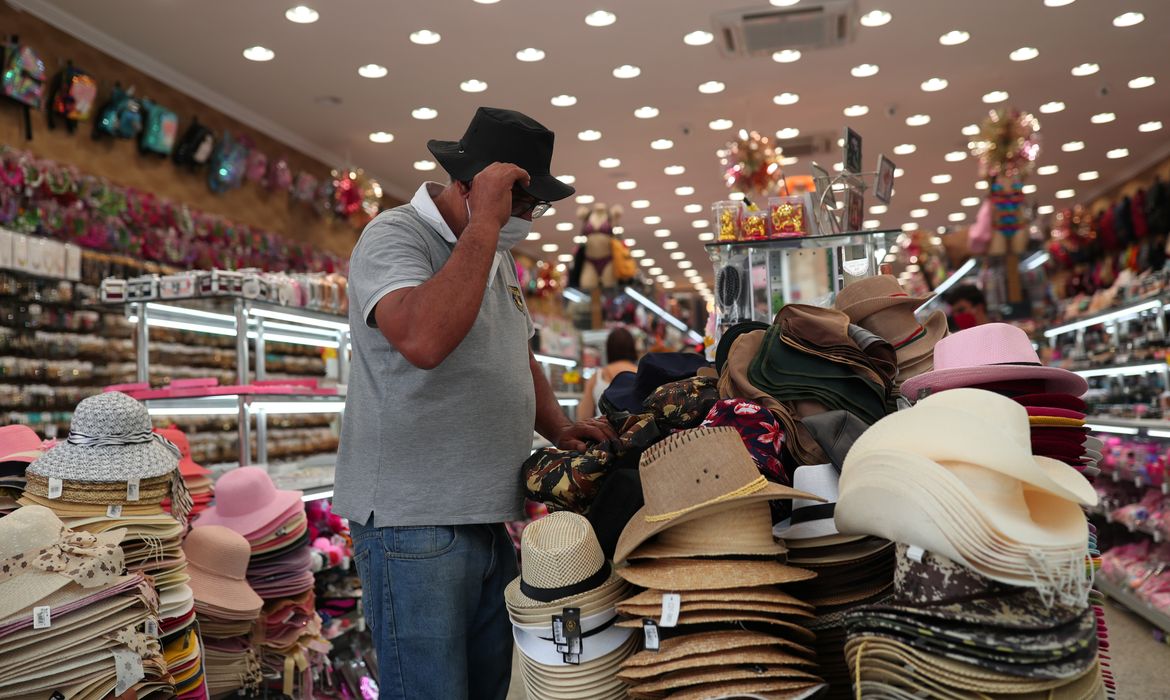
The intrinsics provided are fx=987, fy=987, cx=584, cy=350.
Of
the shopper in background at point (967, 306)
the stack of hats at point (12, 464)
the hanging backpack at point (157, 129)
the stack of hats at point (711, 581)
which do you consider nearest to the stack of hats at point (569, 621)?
the stack of hats at point (711, 581)

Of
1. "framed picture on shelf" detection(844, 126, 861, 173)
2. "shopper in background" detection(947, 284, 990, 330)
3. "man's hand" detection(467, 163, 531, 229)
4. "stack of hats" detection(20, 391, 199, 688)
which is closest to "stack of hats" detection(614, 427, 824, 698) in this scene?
"man's hand" detection(467, 163, 531, 229)

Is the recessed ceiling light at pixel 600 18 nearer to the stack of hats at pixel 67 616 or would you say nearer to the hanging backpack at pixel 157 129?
the hanging backpack at pixel 157 129

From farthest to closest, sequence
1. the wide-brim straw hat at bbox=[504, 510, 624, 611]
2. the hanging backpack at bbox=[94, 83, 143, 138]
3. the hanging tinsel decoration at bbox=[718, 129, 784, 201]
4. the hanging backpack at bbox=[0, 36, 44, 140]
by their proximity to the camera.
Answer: the hanging tinsel decoration at bbox=[718, 129, 784, 201], the hanging backpack at bbox=[94, 83, 143, 138], the hanging backpack at bbox=[0, 36, 44, 140], the wide-brim straw hat at bbox=[504, 510, 624, 611]

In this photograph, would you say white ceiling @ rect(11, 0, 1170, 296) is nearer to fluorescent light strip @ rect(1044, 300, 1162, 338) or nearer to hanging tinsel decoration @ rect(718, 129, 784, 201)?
hanging tinsel decoration @ rect(718, 129, 784, 201)

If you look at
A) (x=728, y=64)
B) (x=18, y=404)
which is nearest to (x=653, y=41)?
(x=728, y=64)

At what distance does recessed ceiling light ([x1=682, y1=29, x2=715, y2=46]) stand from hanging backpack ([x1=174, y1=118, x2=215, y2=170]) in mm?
3849

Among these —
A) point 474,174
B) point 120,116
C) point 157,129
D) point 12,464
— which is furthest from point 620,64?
point 474,174

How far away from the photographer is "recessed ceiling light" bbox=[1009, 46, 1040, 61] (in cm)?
796

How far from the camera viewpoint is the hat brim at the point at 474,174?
209 cm

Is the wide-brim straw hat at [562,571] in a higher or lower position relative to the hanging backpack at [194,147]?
lower

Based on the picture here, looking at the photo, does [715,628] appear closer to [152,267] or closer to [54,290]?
[54,290]

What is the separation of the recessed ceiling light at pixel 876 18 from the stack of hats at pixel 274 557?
214 inches

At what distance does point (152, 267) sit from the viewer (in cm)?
678

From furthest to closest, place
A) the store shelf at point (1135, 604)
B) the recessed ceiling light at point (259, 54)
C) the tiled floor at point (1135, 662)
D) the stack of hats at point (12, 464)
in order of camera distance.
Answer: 1. the recessed ceiling light at point (259, 54)
2. the store shelf at point (1135, 604)
3. the tiled floor at point (1135, 662)
4. the stack of hats at point (12, 464)
